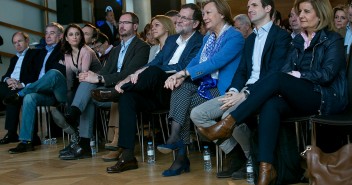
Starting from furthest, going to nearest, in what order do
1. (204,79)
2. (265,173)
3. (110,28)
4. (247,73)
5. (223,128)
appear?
(110,28), (204,79), (247,73), (223,128), (265,173)

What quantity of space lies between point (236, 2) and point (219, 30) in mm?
5049

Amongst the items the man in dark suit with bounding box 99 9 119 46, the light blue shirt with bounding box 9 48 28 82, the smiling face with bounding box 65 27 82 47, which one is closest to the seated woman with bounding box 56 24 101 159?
the smiling face with bounding box 65 27 82 47

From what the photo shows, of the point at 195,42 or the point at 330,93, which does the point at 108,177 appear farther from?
the point at 330,93

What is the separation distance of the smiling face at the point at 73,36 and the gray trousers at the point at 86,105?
516 millimetres

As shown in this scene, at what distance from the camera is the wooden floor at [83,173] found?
10.2 feet

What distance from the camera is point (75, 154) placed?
4.09 m

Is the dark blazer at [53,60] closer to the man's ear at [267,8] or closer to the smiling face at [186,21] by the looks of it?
the smiling face at [186,21]

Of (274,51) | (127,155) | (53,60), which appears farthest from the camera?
A: (53,60)

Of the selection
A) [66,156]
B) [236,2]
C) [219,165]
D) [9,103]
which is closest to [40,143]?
[9,103]

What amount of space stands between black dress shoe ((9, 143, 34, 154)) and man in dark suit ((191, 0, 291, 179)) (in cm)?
213

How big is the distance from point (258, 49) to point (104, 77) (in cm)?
136

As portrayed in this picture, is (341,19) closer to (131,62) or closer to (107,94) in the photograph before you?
(131,62)

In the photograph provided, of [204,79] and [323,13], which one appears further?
[204,79]

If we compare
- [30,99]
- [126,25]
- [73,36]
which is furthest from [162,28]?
[30,99]
